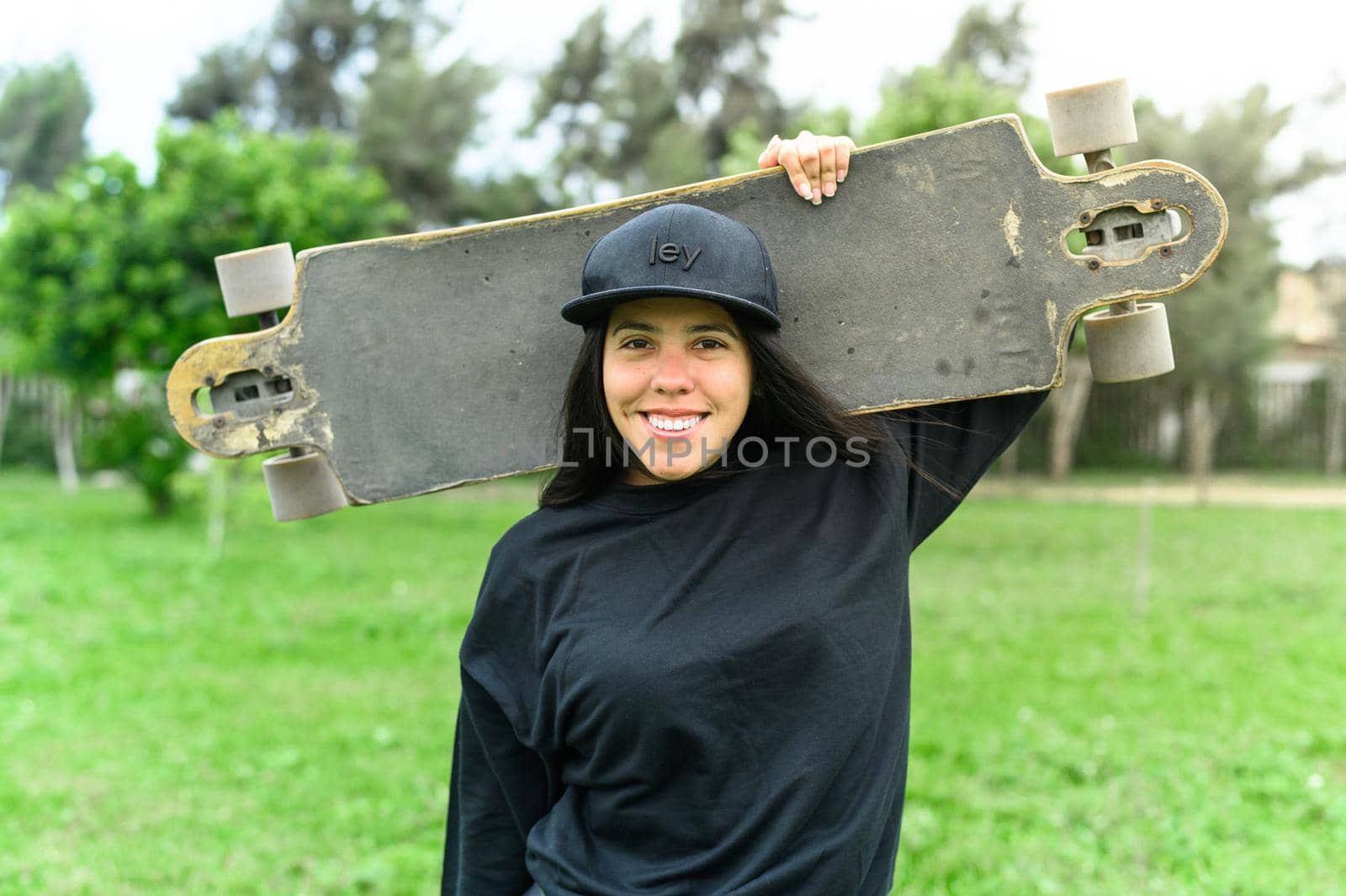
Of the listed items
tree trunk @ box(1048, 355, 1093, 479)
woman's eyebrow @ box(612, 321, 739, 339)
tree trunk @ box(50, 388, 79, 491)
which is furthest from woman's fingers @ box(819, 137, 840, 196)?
tree trunk @ box(50, 388, 79, 491)

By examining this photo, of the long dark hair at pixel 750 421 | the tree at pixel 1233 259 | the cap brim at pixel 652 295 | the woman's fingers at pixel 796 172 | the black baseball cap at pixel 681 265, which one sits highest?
the tree at pixel 1233 259

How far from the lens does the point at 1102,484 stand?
16750 millimetres

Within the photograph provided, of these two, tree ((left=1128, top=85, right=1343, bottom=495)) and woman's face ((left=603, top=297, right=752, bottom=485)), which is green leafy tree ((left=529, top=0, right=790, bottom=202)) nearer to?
tree ((left=1128, top=85, right=1343, bottom=495))

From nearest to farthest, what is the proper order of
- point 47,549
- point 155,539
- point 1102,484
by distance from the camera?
point 47,549, point 155,539, point 1102,484

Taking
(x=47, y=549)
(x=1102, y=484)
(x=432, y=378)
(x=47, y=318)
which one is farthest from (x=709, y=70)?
(x=432, y=378)

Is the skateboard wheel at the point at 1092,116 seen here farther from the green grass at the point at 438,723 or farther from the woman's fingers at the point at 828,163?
the green grass at the point at 438,723

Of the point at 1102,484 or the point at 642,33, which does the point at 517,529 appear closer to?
the point at 1102,484

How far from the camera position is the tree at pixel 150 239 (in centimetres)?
1027

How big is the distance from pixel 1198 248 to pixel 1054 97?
0.94 feet

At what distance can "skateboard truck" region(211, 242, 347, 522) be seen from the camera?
175 cm

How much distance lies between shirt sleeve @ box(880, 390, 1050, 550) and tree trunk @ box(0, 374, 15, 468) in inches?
724

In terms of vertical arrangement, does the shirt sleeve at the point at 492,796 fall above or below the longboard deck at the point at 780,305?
below

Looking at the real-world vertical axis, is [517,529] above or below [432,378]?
below

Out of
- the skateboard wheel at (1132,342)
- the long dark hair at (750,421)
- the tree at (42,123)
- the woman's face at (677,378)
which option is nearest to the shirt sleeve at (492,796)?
the long dark hair at (750,421)
